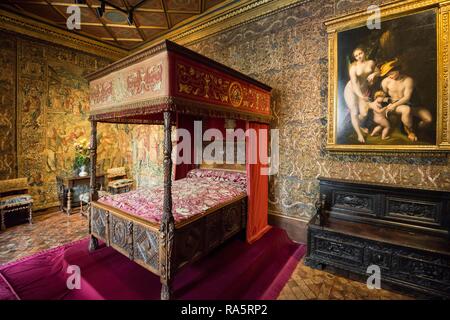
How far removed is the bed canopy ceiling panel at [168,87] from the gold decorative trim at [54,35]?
383 centimetres

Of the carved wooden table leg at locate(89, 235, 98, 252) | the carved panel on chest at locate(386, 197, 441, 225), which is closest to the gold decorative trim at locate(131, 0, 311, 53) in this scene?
the carved panel on chest at locate(386, 197, 441, 225)

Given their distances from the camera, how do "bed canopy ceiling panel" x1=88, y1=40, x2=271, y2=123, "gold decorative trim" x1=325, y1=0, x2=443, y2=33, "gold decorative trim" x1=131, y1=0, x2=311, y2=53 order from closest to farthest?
"bed canopy ceiling panel" x1=88, y1=40, x2=271, y2=123 < "gold decorative trim" x1=325, y1=0, x2=443, y2=33 < "gold decorative trim" x1=131, y1=0, x2=311, y2=53

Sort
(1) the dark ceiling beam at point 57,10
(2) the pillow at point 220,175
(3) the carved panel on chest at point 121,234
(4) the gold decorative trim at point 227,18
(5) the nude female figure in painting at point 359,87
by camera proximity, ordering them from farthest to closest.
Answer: (1) the dark ceiling beam at point 57,10, (2) the pillow at point 220,175, (4) the gold decorative trim at point 227,18, (5) the nude female figure in painting at point 359,87, (3) the carved panel on chest at point 121,234

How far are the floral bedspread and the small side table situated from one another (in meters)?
2.84

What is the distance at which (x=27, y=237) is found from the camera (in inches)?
165

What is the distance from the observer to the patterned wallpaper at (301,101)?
11.7 ft

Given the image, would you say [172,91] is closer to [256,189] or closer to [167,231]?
[167,231]

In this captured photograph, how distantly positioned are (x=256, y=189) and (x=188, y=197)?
53.4 inches

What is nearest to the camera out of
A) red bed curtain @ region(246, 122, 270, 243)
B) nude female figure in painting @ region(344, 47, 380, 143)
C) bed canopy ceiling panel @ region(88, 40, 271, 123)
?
bed canopy ceiling panel @ region(88, 40, 271, 123)

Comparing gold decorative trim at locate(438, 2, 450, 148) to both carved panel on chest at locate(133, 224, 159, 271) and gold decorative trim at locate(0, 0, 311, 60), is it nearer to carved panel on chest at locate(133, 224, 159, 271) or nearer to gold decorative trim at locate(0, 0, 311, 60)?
gold decorative trim at locate(0, 0, 311, 60)

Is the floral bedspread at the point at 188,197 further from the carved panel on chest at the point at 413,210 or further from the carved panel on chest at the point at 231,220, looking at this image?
the carved panel on chest at the point at 413,210

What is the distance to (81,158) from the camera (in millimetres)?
5898

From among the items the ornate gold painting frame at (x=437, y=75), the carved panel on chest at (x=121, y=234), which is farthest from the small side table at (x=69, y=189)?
the ornate gold painting frame at (x=437, y=75)

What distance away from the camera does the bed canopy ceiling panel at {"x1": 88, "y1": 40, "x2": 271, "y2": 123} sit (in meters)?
2.28
